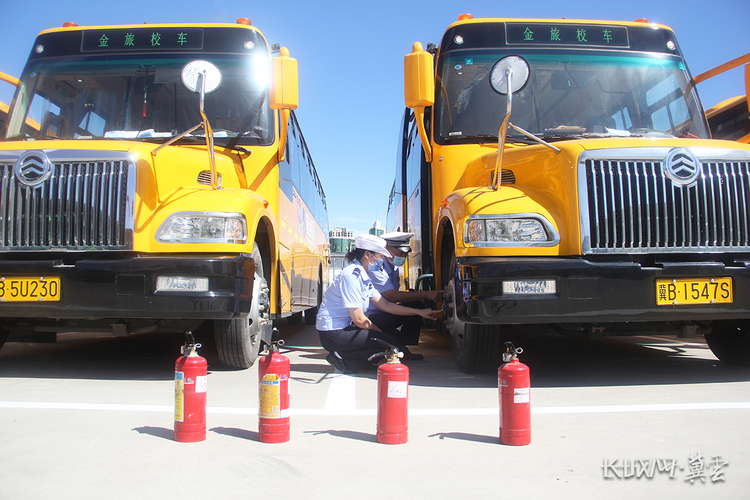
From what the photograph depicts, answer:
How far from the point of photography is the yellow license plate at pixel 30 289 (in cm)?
441

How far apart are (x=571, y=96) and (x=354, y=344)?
3142 mm

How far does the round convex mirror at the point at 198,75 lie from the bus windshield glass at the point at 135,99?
0.96 m

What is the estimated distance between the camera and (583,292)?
4184mm

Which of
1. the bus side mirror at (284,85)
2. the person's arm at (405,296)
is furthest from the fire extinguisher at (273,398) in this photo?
the person's arm at (405,296)

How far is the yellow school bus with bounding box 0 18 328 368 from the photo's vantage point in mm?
4383

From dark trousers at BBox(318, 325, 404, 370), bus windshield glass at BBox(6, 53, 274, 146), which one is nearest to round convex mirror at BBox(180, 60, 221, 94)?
bus windshield glass at BBox(6, 53, 274, 146)

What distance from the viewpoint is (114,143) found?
462cm

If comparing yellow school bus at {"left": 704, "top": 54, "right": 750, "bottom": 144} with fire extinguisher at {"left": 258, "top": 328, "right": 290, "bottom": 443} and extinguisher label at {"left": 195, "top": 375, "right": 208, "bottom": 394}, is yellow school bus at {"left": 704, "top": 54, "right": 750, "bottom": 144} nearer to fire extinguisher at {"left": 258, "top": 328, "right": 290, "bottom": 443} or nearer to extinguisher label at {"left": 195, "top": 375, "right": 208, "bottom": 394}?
fire extinguisher at {"left": 258, "top": 328, "right": 290, "bottom": 443}

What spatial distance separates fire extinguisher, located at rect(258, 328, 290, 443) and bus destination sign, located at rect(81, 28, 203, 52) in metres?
4.12

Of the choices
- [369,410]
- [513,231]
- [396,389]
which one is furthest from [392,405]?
[513,231]

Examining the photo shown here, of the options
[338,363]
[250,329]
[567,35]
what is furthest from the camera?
[567,35]

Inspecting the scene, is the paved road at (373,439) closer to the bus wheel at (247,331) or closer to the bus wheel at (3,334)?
the bus wheel at (247,331)

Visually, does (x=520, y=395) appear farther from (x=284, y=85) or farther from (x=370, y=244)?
(x=284, y=85)

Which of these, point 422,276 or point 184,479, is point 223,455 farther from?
point 422,276
